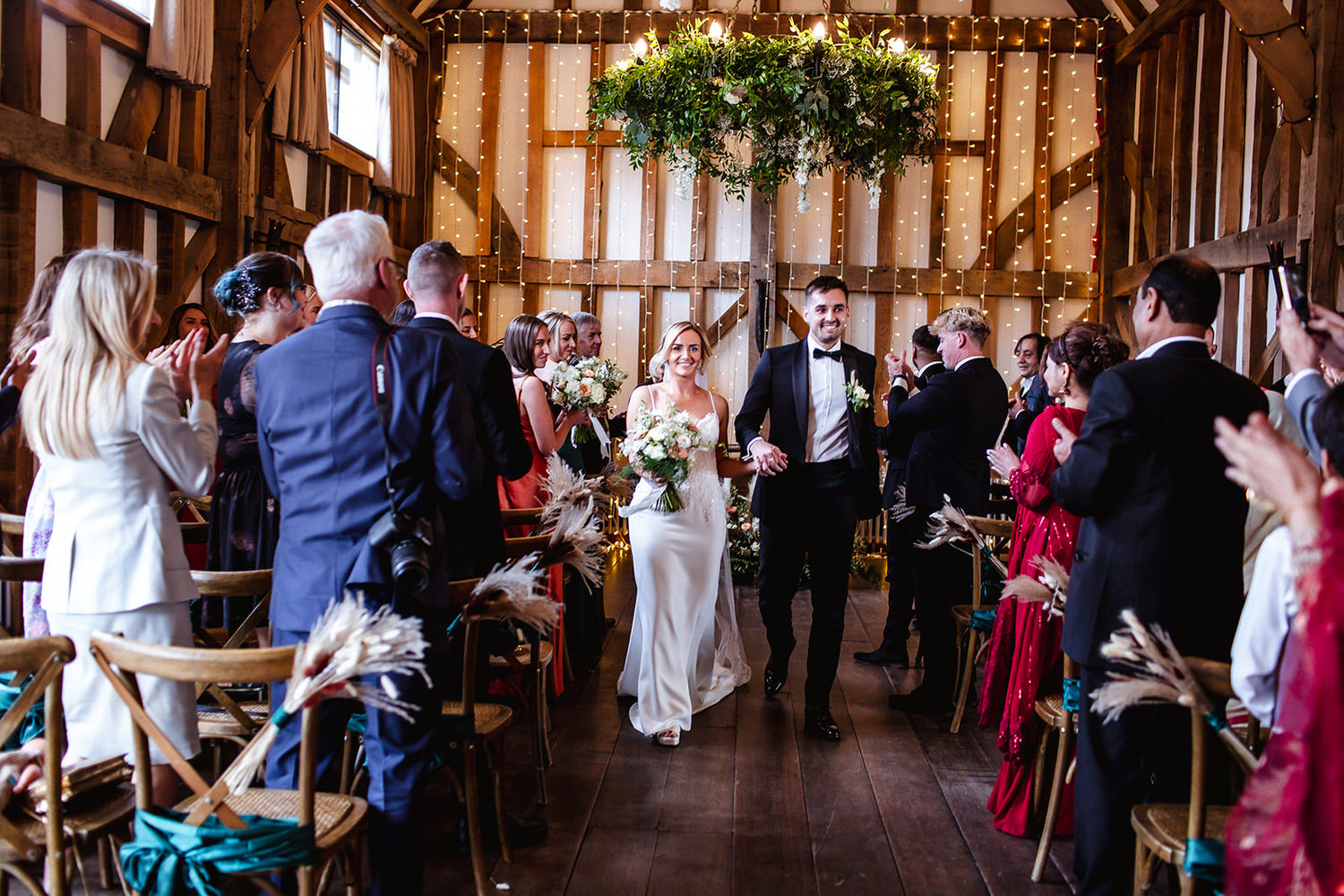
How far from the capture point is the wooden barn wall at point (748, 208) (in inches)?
403

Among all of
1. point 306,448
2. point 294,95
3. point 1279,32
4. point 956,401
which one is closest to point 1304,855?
point 306,448

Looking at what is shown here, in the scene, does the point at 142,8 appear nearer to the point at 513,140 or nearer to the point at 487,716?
the point at 513,140

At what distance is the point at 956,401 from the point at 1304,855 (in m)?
3.55

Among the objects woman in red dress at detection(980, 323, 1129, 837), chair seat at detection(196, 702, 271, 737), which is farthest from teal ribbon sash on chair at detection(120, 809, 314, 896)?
woman in red dress at detection(980, 323, 1129, 837)

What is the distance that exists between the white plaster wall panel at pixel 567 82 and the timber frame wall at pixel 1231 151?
5.18m

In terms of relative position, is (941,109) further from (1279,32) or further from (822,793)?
(822,793)

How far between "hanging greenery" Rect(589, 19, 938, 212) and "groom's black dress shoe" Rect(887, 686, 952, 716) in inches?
101

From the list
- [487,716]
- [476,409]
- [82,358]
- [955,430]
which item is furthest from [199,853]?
[955,430]

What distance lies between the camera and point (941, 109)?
10.2 metres

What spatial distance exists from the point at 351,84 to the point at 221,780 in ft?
28.7

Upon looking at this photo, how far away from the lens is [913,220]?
10.4 m

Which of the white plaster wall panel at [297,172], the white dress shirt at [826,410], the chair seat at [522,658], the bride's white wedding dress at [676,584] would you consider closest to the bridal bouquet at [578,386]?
the bride's white wedding dress at [676,584]

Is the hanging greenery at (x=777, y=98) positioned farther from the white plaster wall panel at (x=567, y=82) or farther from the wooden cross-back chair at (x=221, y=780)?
the white plaster wall panel at (x=567, y=82)

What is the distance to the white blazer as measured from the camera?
2445 millimetres
